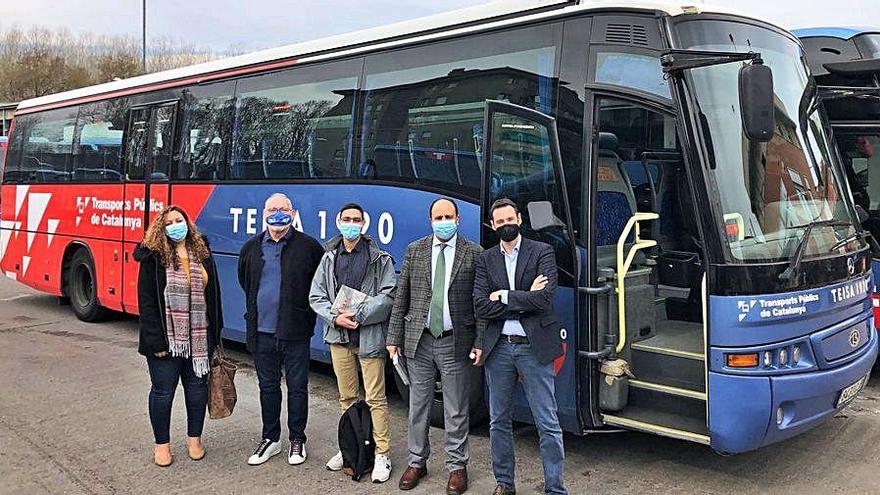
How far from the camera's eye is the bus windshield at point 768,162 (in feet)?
14.7

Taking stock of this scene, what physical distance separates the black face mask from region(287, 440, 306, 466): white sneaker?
6.95ft

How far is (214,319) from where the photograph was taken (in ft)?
17.2

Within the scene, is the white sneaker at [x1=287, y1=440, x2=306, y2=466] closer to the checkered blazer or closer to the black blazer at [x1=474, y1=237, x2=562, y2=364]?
the checkered blazer

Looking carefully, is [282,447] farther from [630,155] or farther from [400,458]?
[630,155]

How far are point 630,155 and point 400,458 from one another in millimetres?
2649

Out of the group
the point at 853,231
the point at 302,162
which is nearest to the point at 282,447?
the point at 302,162

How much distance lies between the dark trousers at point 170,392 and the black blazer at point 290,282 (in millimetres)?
468

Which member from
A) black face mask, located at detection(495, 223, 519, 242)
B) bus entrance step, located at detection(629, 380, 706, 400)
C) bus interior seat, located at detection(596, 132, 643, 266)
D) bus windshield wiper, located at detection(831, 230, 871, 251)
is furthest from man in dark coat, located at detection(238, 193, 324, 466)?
bus windshield wiper, located at detection(831, 230, 871, 251)

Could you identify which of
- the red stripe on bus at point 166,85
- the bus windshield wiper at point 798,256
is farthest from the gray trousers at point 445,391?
the red stripe on bus at point 166,85

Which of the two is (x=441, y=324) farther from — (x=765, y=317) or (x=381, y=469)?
(x=765, y=317)

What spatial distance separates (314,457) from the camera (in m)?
5.36

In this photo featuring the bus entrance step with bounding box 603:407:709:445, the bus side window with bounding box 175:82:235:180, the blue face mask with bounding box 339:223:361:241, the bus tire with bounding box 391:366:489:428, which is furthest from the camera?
the bus side window with bounding box 175:82:235:180

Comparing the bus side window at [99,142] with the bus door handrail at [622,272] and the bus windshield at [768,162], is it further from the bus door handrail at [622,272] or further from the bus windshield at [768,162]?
the bus windshield at [768,162]

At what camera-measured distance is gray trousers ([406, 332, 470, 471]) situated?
15.1ft
